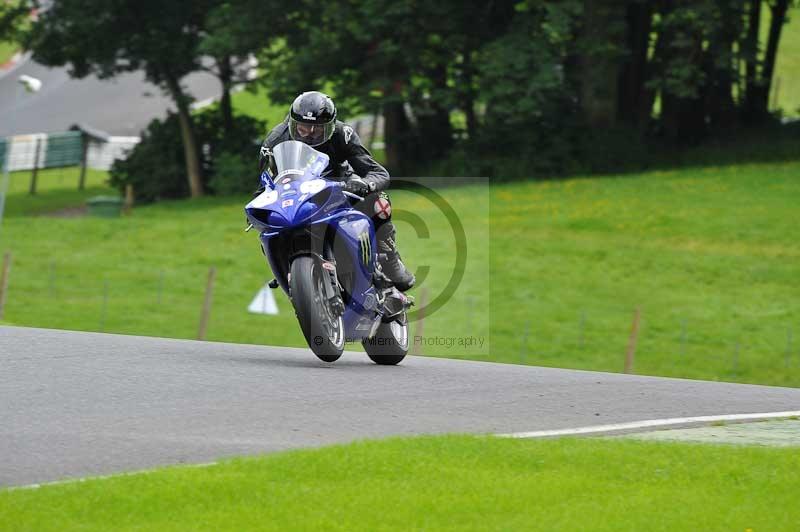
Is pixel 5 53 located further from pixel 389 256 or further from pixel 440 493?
pixel 440 493

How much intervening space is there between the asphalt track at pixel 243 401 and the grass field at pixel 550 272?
12.1m

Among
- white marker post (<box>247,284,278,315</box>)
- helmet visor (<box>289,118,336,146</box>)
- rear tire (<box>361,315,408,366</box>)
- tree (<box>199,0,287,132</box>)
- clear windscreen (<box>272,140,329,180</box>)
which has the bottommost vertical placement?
rear tire (<box>361,315,408,366</box>)

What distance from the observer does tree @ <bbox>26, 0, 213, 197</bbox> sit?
44844mm

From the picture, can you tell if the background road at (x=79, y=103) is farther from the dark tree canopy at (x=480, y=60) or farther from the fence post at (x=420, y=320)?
the fence post at (x=420, y=320)

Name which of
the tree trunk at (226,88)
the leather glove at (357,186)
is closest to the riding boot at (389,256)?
the leather glove at (357,186)

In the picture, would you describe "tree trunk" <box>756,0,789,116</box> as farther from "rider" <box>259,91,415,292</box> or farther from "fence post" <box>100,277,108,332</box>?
"rider" <box>259,91,415,292</box>

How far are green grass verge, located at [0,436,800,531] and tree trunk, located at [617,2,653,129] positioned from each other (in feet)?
115

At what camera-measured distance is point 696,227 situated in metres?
34.5

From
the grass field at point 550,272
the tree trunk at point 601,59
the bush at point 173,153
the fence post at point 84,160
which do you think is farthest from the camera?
the fence post at point 84,160

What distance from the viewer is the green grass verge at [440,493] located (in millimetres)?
6039

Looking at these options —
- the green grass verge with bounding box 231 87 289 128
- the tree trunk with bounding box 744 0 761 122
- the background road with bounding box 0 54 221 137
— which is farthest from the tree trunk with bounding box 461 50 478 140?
the background road with bounding box 0 54 221 137

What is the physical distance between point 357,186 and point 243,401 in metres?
2.42

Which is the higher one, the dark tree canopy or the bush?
the dark tree canopy

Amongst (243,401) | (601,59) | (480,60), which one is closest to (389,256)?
(243,401)
